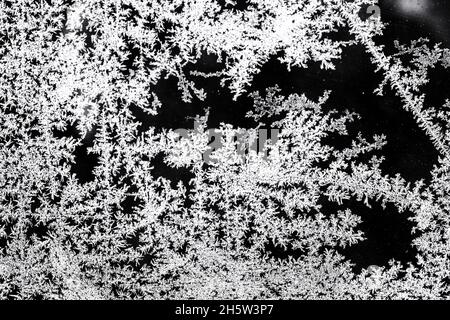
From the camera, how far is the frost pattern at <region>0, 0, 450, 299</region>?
2.29 feet

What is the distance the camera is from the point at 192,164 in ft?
2.35

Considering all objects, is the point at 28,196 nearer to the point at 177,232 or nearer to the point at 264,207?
the point at 177,232

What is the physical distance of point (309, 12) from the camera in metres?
0.70

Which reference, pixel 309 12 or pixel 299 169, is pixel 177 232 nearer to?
pixel 299 169

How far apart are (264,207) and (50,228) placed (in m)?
0.39

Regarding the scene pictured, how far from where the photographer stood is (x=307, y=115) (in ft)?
2.32

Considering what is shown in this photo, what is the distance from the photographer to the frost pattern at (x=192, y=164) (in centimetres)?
70
